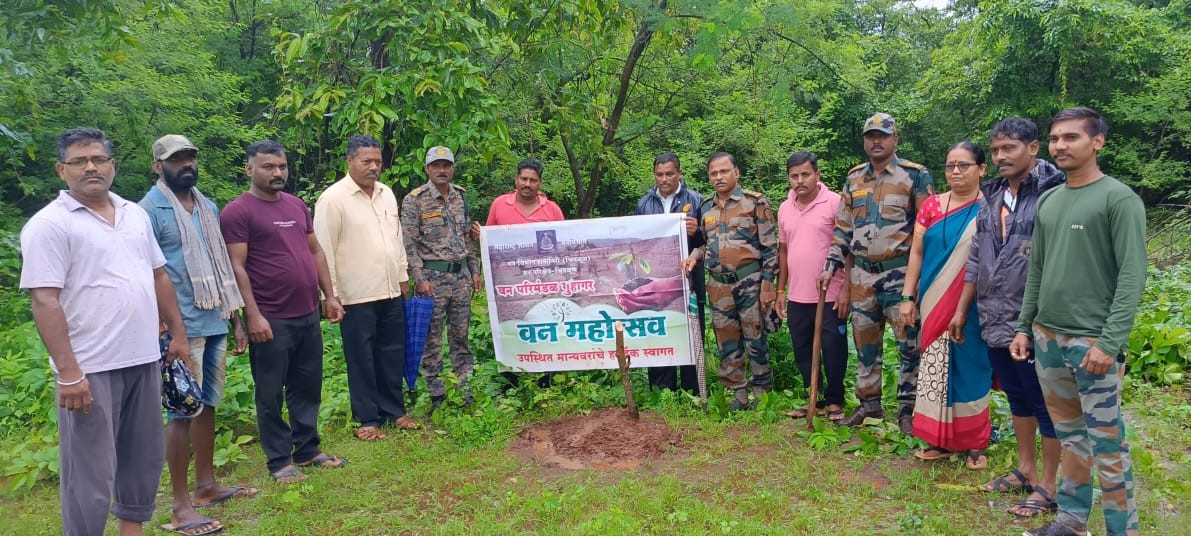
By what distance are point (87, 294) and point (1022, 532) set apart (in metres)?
4.31

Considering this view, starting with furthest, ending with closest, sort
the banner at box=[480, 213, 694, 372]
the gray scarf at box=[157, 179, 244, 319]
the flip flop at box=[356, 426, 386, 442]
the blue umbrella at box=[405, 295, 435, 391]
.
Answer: the banner at box=[480, 213, 694, 372], the blue umbrella at box=[405, 295, 435, 391], the flip flop at box=[356, 426, 386, 442], the gray scarf at box=[157, 179, 244, 319]

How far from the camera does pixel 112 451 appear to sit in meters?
3.11

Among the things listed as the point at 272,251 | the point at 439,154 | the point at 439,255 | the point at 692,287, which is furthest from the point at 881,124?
the point at 272,251

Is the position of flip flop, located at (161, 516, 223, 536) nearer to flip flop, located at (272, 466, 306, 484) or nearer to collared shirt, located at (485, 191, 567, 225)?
flip flop, located at (272, 466, 306, 484)

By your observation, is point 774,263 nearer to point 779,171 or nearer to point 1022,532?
point 1022,532

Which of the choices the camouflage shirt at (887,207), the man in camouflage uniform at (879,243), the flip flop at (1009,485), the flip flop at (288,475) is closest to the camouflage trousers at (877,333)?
the man in camouflage uniform at (879,243)

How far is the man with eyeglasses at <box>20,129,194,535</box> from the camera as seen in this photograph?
114 inches

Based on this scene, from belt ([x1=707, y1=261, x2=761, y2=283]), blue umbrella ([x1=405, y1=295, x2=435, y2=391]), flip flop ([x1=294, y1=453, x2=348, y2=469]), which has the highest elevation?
belt ([x1=707, y1=261, x2=761, y2=283])

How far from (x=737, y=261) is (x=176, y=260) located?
3.46m

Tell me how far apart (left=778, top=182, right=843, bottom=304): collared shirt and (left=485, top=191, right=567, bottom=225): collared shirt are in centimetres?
185

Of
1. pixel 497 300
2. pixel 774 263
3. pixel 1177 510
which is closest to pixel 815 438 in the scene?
pixel 774 263

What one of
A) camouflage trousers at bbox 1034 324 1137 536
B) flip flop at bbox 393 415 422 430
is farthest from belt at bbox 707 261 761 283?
flip flop at bbox 393 415 422 430

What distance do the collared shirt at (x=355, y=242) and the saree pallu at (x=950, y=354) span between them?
344 centimetres

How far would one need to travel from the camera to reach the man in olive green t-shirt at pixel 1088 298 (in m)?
2.86
